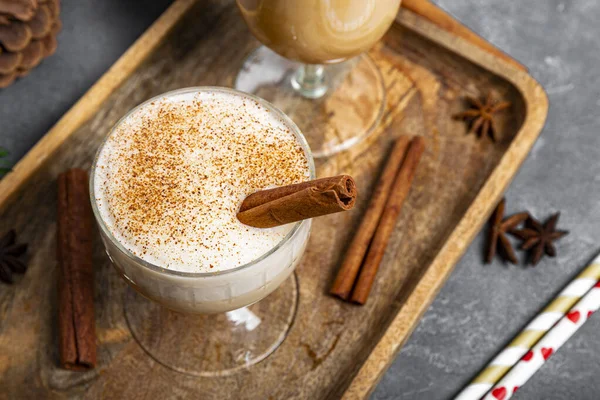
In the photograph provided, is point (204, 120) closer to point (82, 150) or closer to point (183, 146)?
point (183, 146)

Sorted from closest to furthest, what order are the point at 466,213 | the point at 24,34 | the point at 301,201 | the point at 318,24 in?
the point at 301,201 < the point at 318,24 < the point at 466,213 < the point at 24,34

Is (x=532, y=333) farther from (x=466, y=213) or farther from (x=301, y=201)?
(x=301, y=201)

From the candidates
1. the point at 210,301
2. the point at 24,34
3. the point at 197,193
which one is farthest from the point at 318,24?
the point at 24,34

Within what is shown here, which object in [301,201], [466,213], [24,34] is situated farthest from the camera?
[24,34]

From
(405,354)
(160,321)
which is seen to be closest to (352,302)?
(405,354)

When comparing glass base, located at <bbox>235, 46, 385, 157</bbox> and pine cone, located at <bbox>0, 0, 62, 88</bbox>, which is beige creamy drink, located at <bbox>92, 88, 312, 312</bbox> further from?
pine cone, located at <bbox>0, 0, 62, 88</bbox>
